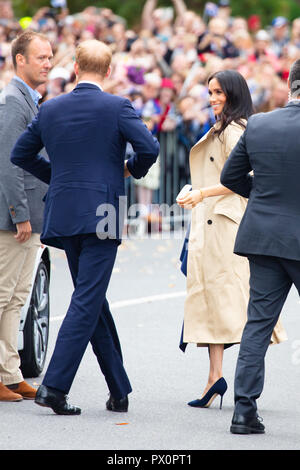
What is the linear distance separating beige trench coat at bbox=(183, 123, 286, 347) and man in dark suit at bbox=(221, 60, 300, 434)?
0.80 metres

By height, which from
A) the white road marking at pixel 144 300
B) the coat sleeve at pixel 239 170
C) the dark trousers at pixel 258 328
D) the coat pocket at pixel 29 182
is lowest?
the white road marking at pixel 144 300

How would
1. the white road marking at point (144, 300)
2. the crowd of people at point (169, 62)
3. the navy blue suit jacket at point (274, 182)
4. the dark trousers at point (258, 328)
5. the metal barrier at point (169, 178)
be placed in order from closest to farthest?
the navy blue suit jacket at point (274, 182) < the dark trousers at point (258, 328) < the white road marking at point (144, 300) < the crowd of people at point (169, 62) < the metal barrier at point (169, 178)

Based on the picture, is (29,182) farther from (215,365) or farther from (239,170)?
(215,365)

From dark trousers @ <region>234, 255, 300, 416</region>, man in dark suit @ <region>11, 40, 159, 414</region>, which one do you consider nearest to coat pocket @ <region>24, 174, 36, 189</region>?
man in dark suit @ <region>11, 40, 159, 414</region>

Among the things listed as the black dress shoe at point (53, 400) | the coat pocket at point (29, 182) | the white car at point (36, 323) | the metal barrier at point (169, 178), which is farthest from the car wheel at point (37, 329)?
the metal barrier at point (169, 178)

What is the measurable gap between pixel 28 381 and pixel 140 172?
1.80m

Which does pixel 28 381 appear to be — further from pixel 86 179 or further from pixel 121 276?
pixel 121 276

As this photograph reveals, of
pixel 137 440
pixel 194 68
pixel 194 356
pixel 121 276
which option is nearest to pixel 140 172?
pixel 137 440

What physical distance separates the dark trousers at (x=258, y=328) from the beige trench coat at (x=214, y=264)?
85 cm

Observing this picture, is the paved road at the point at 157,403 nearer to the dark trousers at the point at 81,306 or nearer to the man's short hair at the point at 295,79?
the dark trousers at the point at 81,306

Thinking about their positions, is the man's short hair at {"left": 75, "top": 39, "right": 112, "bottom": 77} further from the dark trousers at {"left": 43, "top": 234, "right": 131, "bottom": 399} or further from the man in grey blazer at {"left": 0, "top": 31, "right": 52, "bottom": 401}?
the dark trousers at {"left": 43, "top": 234, "right": 131, "bottom": 399}

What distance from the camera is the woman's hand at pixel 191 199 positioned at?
20.0 feet

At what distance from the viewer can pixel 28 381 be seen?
7148 mm

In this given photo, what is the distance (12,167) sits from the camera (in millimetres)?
6496
